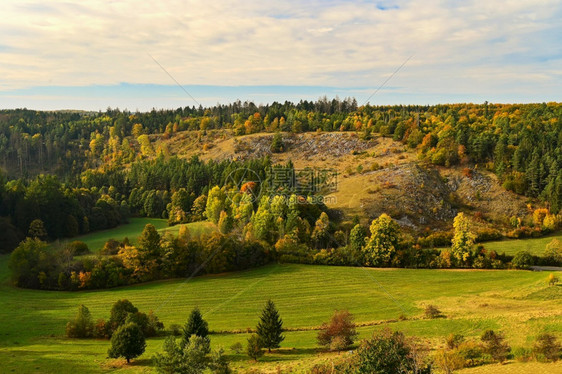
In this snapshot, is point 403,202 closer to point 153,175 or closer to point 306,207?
point 306,207

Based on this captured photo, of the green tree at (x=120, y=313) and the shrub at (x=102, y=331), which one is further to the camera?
the shrub at (x=102, y=331)

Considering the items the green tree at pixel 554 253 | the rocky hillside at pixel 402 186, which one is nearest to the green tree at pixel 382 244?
the rocky hillside at pixel 402 186

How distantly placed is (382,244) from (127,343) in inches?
1851

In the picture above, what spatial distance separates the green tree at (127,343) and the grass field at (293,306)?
1019 mm

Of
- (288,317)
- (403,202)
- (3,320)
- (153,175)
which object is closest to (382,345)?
(288,317)

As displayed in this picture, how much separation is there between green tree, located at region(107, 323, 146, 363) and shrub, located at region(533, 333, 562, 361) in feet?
108

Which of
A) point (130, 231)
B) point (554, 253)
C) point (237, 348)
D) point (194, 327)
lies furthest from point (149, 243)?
point (554, 253)

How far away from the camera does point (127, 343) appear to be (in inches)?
1435

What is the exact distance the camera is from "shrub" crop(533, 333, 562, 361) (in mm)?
30438

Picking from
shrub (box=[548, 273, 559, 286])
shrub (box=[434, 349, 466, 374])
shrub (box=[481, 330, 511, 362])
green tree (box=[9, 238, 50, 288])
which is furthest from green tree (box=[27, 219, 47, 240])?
shrub (box=[548, 273, 559, 286])

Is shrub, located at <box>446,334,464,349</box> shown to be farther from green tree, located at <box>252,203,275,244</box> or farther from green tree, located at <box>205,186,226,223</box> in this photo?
green tree, located at <box>205,186,226,223</box>

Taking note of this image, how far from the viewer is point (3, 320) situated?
155 feet

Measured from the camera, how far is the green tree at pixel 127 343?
1431 inches

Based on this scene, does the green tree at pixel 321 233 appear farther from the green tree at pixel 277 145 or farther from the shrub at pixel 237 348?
the green tree at pixel 277 145
